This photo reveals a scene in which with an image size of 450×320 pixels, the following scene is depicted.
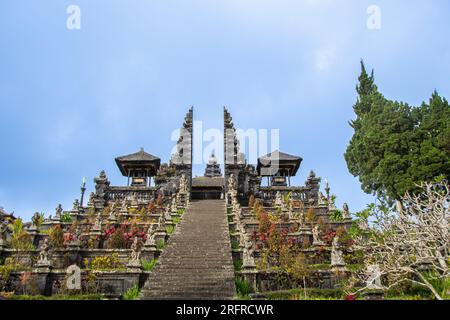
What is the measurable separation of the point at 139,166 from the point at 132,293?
75.9 feet

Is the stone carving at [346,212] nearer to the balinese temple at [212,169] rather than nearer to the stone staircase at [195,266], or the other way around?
the stone staircase at [195,266]

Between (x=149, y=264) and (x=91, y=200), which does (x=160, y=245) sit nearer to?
(x=149, y=264)

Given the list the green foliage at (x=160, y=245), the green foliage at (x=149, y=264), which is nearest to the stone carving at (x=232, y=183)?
the green foliage at (x=160, y=245)

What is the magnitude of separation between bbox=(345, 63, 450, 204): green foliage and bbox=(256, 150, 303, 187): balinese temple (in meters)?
5.74

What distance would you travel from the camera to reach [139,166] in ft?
109

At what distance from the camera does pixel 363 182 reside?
28.4 meters

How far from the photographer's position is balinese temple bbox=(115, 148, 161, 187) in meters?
32.9

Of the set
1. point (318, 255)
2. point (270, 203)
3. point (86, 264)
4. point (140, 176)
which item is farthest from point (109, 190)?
point (318, 255)

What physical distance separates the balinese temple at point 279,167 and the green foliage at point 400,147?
5.74 m

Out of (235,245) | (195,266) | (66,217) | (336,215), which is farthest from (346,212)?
(66,217)

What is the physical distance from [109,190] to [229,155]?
9800mm

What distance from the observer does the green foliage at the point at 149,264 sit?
492 inches
